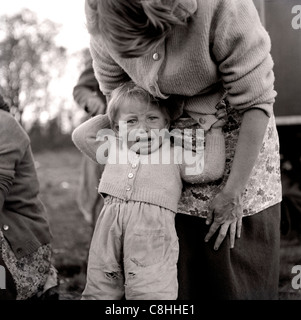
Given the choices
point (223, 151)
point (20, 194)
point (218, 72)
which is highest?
point (218, 72)

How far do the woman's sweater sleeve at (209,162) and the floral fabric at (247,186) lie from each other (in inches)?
1.8

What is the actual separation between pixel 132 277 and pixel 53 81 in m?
2.27

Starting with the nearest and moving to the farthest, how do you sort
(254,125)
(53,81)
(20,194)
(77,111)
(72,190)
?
(254,125) < (20,194) < (53,81) < (77,111) < (72,190)

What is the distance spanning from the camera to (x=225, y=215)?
5.87 ft

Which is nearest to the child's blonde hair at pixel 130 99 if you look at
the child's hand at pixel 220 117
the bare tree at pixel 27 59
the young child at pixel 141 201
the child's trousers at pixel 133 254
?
the young child at pixel 141 201

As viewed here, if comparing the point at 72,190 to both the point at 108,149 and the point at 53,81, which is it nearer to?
the point at 53,81

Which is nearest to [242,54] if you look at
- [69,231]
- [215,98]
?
[215,98]

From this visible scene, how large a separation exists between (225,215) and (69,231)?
9.89 ft

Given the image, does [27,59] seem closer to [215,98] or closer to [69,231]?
[69,231]

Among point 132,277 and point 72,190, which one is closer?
point 132,277

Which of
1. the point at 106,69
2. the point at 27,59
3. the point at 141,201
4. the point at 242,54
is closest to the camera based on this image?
the point at 242,54

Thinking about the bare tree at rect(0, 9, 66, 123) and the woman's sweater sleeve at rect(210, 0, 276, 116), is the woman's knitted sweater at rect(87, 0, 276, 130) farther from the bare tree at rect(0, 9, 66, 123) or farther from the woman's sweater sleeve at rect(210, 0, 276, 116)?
the bare tree at rect(0, 9, 66, 123)
